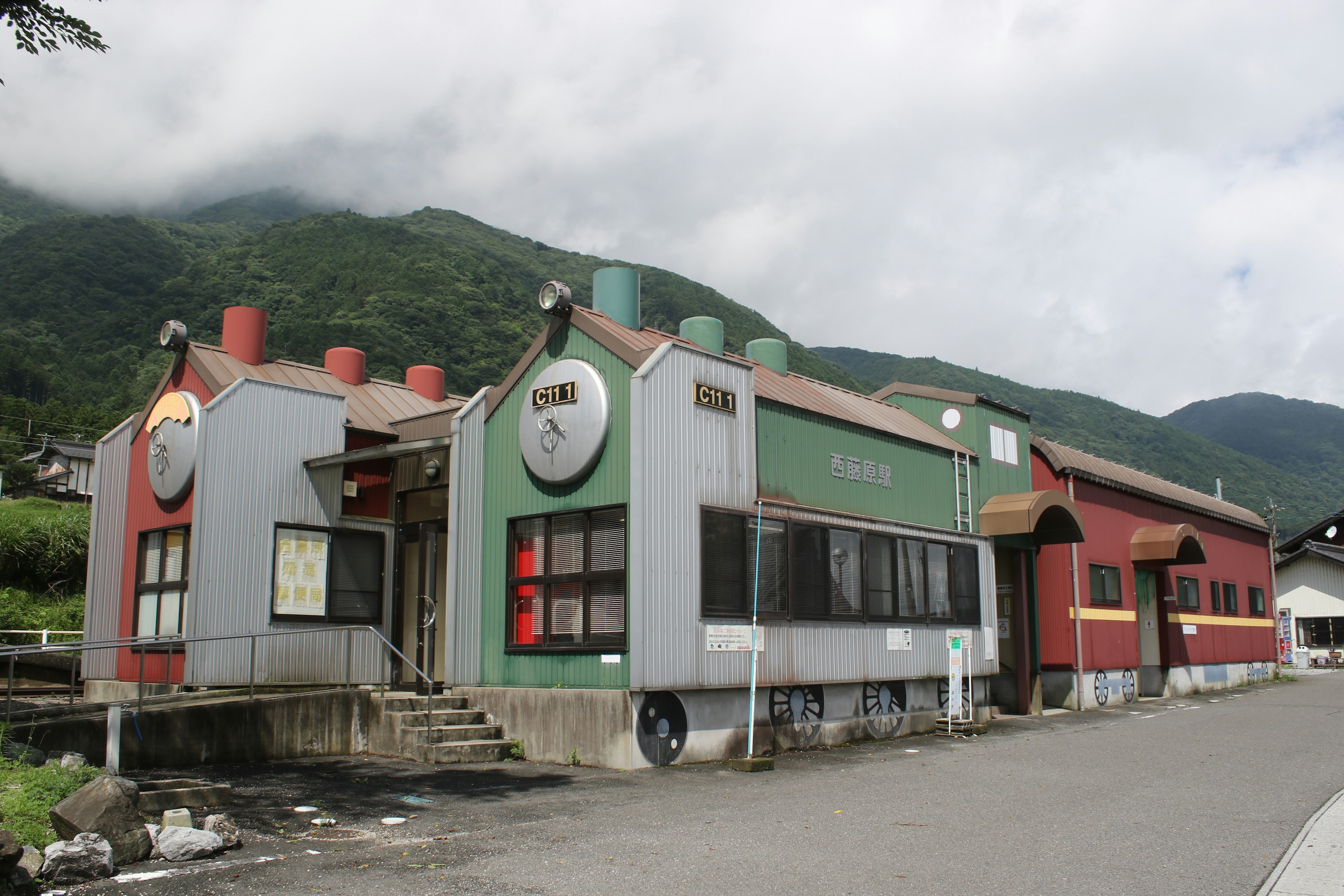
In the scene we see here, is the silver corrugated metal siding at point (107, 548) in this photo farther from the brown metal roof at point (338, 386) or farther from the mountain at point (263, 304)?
the mountain at point (263, 304)

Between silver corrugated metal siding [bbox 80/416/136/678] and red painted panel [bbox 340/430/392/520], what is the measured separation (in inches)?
151

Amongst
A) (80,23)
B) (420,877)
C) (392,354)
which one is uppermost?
(392,354)

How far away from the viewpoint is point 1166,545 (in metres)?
23.4

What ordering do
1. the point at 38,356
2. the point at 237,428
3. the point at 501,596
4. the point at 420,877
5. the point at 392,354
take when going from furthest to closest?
the point at 38,356 < the point at 392,354 < the point at 237,428 < the point at 501,596 < the point at 420,877

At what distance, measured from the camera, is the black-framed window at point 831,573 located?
12.8m

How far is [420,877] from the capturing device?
6629 mm

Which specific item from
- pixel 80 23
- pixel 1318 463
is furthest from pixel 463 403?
pixel 1318 463

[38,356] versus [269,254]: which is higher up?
[269,254]

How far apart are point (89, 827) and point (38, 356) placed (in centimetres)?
8672

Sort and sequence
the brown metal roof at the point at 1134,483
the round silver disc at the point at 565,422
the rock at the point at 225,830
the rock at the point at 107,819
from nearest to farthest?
the rock at the point at 107,819
the rock at the point at 225,830
the round silver disc at the point at 565,422
the brown metal roof at the point at 1134,483

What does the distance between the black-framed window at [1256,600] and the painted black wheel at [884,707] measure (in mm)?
20582

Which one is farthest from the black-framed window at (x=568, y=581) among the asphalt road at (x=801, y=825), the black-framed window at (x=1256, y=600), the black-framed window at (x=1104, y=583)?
the black-framed window at (x=1256, y=600)

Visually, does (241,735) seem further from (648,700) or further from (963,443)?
(963,443)

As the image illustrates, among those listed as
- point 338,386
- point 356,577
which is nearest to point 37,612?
point 338,386
